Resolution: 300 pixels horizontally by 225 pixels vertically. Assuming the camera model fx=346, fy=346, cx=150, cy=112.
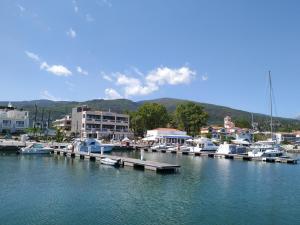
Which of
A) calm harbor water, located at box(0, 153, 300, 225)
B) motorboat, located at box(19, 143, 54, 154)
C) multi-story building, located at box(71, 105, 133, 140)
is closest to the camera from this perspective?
calm harbor water, located at box(0, 153, 300, 225)

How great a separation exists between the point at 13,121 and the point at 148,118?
153ft

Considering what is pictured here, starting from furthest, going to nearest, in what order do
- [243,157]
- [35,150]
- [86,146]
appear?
1. [86,146]
2. [243,157]
3. [35,150]

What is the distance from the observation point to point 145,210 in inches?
1013

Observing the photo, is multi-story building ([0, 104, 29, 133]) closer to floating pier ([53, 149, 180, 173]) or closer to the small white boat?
floating pier ([53, 149, 180, 173])

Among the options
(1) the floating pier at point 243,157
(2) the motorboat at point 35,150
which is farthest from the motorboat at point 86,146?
(1) the floating pier at point 243,157

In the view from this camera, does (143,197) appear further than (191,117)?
No

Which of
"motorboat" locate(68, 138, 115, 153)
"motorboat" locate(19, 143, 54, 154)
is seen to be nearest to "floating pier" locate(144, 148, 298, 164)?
"motorboat" locate(68, 138, 115, 153)

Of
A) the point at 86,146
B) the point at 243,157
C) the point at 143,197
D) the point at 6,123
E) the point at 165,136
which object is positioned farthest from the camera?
the point at 165,136

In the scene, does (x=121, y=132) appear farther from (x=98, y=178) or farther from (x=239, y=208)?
(x=239, y=208)

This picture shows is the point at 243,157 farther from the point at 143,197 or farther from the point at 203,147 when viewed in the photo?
the point at 143,197

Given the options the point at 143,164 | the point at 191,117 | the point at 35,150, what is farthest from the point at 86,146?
the point at 191,117

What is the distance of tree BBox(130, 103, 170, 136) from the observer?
128125 mm

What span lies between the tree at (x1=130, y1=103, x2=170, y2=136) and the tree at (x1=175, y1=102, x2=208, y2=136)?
21.8 ft

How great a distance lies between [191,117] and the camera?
12938 cm
